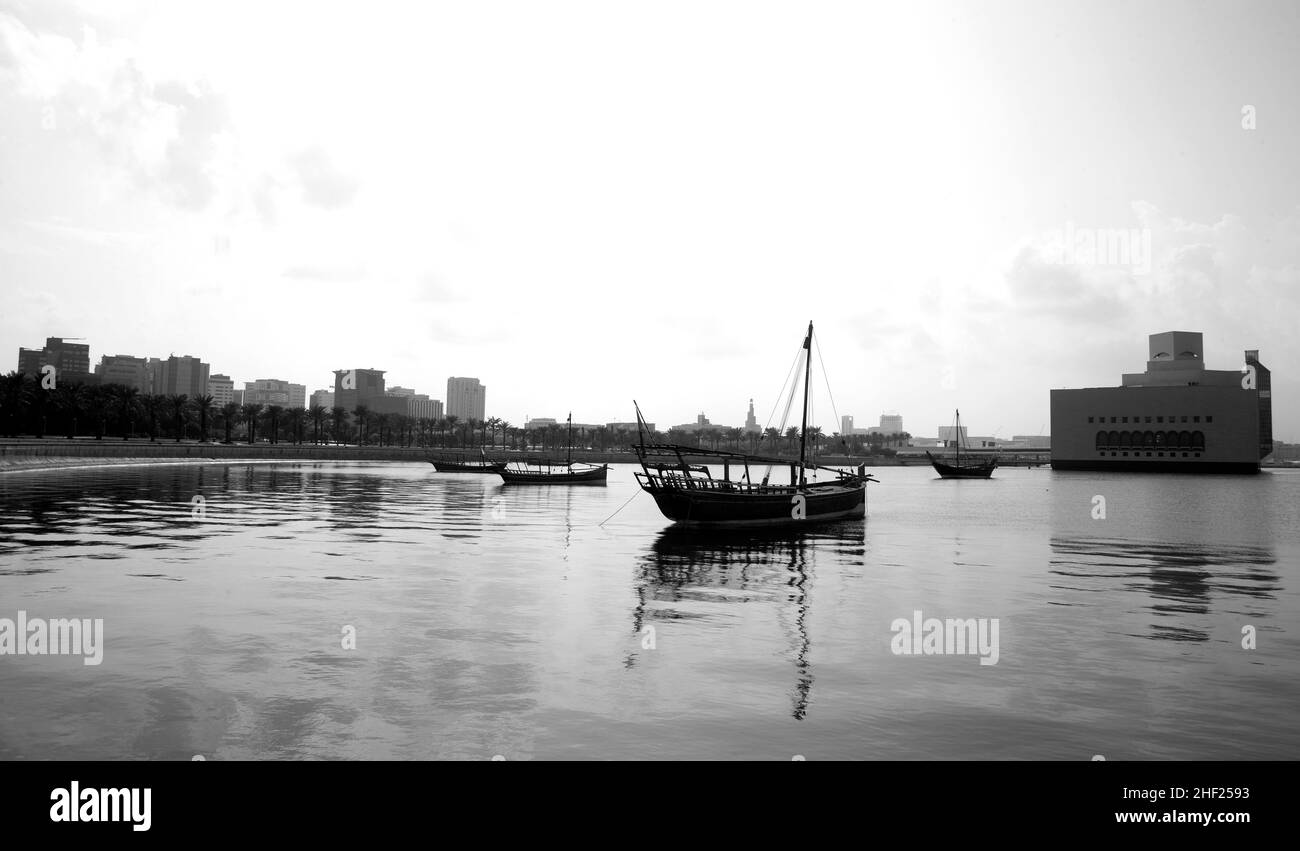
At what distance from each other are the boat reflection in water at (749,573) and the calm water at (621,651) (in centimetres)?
21

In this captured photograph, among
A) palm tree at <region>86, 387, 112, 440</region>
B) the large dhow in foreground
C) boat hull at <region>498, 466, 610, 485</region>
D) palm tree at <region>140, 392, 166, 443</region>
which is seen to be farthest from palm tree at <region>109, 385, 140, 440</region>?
the large dhow in foreground

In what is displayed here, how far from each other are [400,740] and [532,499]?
75198 millimetres

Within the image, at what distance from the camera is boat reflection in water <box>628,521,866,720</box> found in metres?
21.6

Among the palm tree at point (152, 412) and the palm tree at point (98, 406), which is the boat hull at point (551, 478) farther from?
the palm tree at point (152, 412)

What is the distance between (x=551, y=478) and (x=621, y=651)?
355ft

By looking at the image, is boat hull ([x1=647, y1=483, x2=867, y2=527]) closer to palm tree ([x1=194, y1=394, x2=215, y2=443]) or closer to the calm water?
the calm water

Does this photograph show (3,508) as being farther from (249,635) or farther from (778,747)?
(778,747)

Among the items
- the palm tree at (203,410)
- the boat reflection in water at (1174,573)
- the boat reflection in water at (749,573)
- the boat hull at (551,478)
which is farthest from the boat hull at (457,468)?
the boat reflection in water at (1174,573)

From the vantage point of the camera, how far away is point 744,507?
5222cm

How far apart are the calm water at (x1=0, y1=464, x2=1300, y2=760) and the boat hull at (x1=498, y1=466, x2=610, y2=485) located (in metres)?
76.5

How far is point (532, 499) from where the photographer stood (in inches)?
3413

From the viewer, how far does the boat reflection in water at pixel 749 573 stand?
21641 mm
